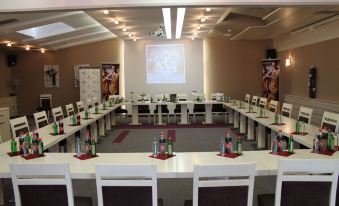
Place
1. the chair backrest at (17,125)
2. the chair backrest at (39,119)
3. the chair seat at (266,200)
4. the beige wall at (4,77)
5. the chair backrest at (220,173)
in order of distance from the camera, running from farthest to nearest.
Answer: the beige wall at (4,77) → the chair backrest at (39,119) → the chair backrest at (17,125) → the chair seat at (266,200) → the chair backrest at (220,173)

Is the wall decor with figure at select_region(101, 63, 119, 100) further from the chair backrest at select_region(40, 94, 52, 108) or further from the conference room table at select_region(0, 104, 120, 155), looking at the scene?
the conference room table at select_region(0, 104, 120, 155)

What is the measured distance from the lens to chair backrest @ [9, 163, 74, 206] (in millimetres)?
2146

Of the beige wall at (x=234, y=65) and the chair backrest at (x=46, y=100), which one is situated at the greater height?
the beige wall at (x=234, y=65)

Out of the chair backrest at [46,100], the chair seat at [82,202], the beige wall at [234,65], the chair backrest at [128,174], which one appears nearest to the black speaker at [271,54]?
the beige wall at [234,65]

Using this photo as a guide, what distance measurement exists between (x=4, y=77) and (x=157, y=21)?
6649mm

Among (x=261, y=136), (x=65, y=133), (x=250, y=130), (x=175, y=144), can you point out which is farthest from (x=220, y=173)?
(x=250, y=130)

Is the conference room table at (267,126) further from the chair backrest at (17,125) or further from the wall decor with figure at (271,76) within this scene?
the chair backrest at (17,125)

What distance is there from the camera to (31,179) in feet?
7.28

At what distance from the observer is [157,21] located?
803 cm

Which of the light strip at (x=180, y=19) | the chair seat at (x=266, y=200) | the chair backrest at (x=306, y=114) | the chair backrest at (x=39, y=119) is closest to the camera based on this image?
the chair seat at (x=266, y=200)

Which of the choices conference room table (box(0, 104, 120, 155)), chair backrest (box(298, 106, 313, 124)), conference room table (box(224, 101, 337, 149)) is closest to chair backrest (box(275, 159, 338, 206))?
conference room table (box(224, 101, 337, 149))

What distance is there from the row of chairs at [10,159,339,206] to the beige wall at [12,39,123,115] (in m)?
9.86

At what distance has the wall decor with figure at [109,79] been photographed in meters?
11.2

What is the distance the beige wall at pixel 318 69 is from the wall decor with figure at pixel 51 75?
8.45 m
